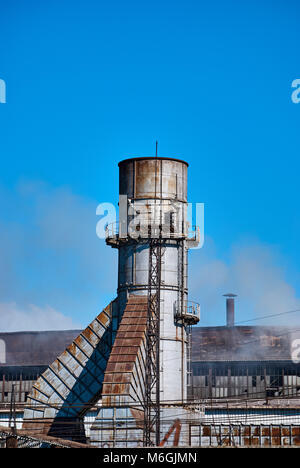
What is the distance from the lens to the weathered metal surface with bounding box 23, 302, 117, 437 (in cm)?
5078

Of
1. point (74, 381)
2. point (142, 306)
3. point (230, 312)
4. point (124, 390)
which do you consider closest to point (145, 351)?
point (142, 306)

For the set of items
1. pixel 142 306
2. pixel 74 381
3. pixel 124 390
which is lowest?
pixel 124 390

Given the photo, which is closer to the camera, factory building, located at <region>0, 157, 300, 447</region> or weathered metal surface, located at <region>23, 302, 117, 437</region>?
factory building, located at <region>0, 157, 300, 447</region>

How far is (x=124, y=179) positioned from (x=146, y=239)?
167 inches

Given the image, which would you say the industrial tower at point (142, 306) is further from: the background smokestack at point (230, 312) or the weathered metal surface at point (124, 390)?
the background smokestack at point (230, 312)

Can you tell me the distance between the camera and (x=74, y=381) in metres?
51.3

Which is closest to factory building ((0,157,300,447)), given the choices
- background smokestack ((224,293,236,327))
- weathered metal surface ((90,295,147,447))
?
weathered metal surface ((90,295,147,447))

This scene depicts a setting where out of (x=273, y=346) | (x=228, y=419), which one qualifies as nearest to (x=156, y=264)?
(x=228, y=419)

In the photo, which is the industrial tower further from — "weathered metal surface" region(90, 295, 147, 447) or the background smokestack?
the background smokestack

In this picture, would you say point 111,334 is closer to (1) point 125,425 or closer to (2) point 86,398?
(2) point 86,398

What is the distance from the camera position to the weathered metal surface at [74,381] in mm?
50781

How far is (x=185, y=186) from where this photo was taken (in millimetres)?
53062

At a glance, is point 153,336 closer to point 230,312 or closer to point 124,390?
point 124,390
